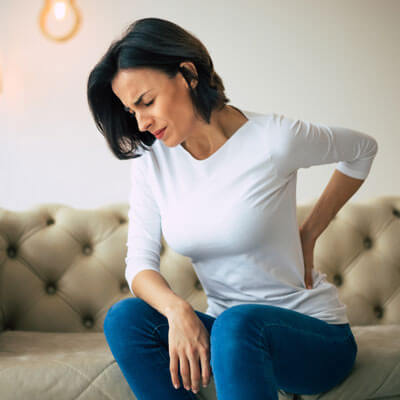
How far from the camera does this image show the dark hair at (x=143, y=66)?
0.91 meters

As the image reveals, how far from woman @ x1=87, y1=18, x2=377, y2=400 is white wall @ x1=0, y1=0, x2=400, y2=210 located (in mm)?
716

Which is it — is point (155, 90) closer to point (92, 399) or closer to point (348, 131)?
point (348, 131)

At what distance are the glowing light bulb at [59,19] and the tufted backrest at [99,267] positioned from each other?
2.30 ft

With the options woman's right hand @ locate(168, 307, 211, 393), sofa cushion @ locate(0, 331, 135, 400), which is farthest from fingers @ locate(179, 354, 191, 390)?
sofa cushion @ locate(0, 331, 135, 400)

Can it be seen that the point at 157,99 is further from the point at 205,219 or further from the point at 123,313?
the point at 123,313

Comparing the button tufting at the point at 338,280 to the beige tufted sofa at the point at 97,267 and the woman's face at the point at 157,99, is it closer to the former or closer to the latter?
the beige tufted sofa at the point at 97,267

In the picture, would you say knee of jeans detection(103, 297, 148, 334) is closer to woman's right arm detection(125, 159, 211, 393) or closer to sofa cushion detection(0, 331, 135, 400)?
woman's right arm detection(125, 159, 211, 393)

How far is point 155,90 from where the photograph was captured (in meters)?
0.92

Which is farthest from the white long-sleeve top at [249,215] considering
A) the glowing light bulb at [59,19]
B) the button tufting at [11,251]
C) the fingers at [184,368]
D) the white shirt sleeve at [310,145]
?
the glowing light bulb at [59,19]

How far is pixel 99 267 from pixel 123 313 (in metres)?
0.60

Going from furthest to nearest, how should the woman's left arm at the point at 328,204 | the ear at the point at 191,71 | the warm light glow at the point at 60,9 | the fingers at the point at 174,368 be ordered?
the warm light glow at the point at 60,9 < the woman's left arm at the point at 328,204 < the ear at the point at 191,71 < the fingers at the point at 174,368

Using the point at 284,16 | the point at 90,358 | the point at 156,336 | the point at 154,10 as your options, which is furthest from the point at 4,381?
the point at 284,16

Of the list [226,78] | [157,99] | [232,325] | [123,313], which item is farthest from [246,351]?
[226,78]

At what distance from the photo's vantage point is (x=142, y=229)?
107 centimetres
